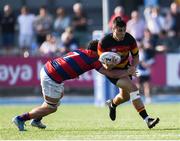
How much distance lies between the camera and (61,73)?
11.9 metres

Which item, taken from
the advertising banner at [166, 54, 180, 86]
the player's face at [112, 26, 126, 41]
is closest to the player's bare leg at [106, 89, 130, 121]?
the player's face at [112, 26, 126, 41]

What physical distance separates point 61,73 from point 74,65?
244 millimetres

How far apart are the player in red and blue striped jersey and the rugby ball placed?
15 centimetres

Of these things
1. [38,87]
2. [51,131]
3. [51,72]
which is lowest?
[38,87]

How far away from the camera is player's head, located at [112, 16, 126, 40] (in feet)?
38.1

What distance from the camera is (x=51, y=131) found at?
38.9ft

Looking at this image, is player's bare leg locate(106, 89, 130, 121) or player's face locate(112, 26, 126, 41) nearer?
player's face locate(112, 26, 126, 41)

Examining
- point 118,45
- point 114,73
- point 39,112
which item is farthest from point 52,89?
point 118,45

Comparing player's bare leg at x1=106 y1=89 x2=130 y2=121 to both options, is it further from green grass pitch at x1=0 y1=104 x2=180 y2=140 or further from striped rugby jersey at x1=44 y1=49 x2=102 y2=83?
striped rugby jersey at x1=44 y1=49 x2=102 y2=83

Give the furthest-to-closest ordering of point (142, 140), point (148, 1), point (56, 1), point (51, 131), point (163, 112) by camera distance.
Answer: point (56, 1) < point (148, 1) < point (163, 112) < point (51, 131) < point (142, 140)

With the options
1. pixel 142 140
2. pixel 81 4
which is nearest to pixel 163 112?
pixel 142 140

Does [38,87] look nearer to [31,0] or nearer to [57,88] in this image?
[31,0]

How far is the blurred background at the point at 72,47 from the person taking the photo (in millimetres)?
23609

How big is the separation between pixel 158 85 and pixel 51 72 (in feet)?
39.9
